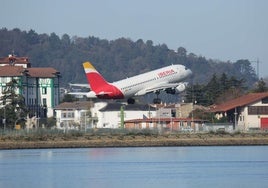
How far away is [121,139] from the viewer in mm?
110812

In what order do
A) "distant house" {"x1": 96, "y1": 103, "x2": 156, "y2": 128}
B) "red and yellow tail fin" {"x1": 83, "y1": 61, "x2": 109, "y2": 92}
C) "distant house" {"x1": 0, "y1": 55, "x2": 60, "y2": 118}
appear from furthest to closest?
"distant house" {"x1": 0, "y1": 55, "x2": 60, "y2": 118} < "distant house" {"x1": 96, "y1": 103, "x2": 156, "y2": 128} < "red and yellow tail fin" {"x1": 83, "y1": 61, "x2": 109, "y2": 92}

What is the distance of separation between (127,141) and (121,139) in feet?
3.27

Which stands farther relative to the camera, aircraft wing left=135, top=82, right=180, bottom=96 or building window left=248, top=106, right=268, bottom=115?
building window left=248, top=106, right=268, bottom=115

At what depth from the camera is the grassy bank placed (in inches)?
4281

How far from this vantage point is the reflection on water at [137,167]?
67219 mm

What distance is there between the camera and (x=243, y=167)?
252ft

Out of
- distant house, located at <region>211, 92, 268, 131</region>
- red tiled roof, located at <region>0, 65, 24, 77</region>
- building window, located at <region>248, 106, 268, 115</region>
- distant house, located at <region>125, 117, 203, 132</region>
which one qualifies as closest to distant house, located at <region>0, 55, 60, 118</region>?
red tiled roof, located at <region>0, 65, 24, 77</region>

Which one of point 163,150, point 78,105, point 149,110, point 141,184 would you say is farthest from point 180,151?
point 78,105

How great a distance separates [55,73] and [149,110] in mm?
40022

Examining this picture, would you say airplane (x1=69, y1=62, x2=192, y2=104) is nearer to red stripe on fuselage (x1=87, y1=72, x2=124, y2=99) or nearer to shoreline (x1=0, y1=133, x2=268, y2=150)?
red stripe on fuselage (x1=87, y1=72, x2=124, y2=99)

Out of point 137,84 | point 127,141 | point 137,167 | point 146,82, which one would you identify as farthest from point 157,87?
point 137,167

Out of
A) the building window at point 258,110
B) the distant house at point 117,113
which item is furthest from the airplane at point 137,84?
the distant house at point 117,113

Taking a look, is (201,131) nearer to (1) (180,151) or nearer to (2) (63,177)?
(1) (180,151)

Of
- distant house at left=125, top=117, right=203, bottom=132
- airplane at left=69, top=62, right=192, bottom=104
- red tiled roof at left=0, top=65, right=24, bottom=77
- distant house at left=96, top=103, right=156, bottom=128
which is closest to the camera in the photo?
airplane at left=69, top=62, right=192, bottom=104
